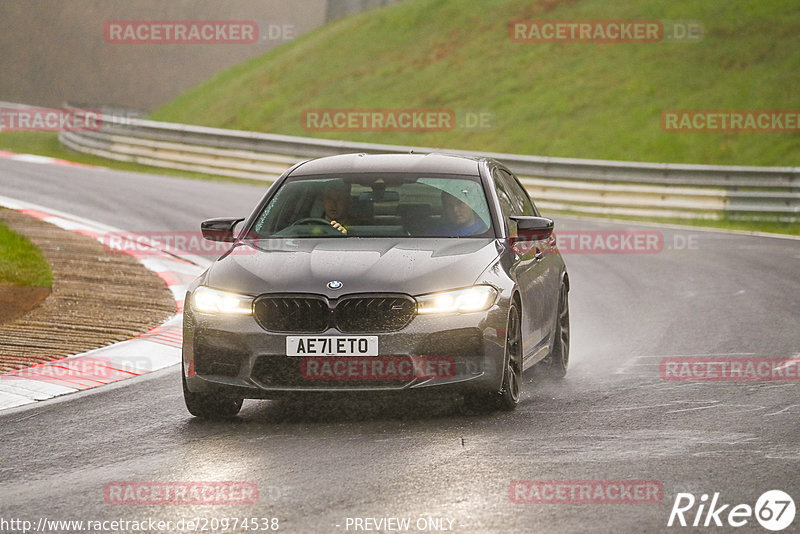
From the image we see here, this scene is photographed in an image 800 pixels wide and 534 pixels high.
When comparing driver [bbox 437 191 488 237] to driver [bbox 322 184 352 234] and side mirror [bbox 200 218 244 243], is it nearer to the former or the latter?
driver [bbox 322 184 352 234]

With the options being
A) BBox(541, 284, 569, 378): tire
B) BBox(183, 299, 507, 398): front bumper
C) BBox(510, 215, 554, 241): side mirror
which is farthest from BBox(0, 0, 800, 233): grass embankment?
BBox(183, 299, 507, 398): front bumper

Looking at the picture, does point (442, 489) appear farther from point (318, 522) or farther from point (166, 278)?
point (166, 278)

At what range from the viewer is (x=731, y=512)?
5.82 metres

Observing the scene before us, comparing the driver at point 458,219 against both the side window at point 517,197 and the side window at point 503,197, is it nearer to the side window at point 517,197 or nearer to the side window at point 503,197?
the side window at point 503,197

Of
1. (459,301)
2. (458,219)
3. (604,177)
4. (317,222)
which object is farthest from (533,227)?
(604,177)

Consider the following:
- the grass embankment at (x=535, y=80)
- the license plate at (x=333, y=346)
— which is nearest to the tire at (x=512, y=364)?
the license plate at (x=333, y=346)

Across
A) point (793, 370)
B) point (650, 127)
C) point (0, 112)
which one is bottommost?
point (0, 112)

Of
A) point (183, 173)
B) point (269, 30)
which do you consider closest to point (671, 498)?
point (183, 173)

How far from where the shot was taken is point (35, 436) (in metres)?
7.57

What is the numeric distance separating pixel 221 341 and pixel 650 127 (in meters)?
24.2

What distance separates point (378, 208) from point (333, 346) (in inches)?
64.6

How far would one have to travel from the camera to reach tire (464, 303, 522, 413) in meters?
7.95

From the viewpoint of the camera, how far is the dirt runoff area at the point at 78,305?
10.4 meters

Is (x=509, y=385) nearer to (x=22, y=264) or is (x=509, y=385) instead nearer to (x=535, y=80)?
(x=22, y=264)
